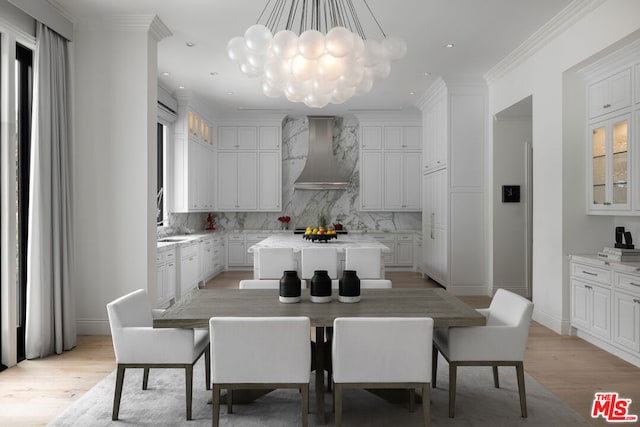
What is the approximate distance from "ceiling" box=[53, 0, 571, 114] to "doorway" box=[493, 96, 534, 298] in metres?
0.91

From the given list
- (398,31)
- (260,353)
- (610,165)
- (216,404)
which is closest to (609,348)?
(610,165)

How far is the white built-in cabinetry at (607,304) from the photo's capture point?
137 inches

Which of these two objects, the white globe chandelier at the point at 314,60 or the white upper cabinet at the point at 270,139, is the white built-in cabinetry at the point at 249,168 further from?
the white globe chandelier at the point at 314,60

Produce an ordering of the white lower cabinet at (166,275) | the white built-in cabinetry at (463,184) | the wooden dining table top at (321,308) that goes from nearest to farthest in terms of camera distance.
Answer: the wooden dining table top at (321,308) → the white lower cabinet at (166,275) → the white built-in cabinetry at (463,184)

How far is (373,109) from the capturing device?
8.20m

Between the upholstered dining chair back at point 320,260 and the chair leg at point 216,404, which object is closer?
the chair leg at point 216,404

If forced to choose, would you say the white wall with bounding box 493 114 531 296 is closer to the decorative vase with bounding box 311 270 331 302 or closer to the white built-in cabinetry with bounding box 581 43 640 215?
the white built-in cabinetry with bounding box 581 43 640 215

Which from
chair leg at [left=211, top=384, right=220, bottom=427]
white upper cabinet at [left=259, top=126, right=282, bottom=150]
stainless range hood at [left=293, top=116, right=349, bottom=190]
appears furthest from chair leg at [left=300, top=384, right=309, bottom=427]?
white upper cabinet at [left=259, top=126, right=282, bottom=150]

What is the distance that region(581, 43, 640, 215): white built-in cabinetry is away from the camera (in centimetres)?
363

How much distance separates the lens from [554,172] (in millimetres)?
4488

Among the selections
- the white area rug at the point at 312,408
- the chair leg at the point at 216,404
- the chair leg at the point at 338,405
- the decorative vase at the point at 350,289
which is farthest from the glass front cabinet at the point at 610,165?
the chair leg at the point at 216,404

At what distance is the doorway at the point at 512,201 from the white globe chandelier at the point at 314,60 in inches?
136

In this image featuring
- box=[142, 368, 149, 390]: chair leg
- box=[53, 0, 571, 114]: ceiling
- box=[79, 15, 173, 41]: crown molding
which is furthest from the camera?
box=[79, 15, 173, 41]: crown molding

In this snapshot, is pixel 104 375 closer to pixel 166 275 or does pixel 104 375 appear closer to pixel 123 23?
pixel 166 275
